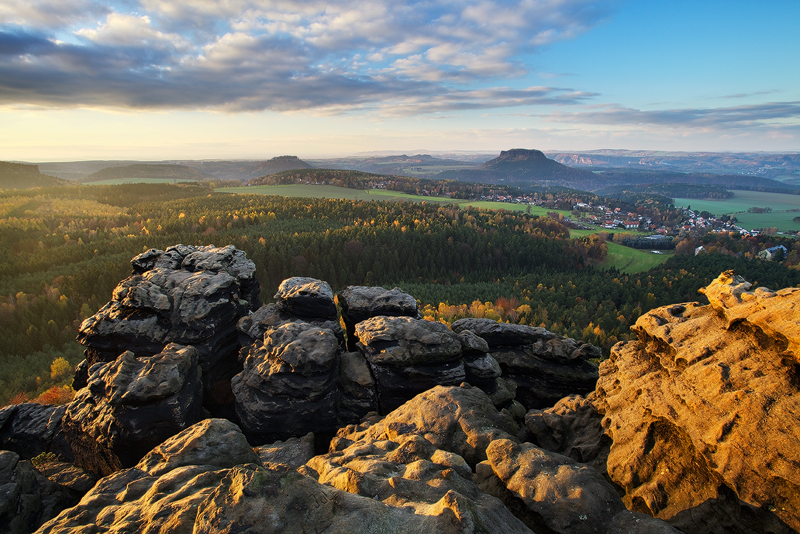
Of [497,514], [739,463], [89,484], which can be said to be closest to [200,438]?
[89,484]

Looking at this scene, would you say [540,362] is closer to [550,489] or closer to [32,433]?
[550,489]

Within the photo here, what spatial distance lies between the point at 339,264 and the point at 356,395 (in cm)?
6859

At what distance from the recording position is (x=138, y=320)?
20.9 metres

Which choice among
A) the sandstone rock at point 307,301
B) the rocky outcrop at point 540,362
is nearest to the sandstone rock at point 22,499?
the sandstone rock at point 307,301

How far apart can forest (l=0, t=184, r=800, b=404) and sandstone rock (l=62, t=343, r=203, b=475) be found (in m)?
19.9

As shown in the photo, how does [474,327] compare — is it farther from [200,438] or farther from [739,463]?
[200,438]

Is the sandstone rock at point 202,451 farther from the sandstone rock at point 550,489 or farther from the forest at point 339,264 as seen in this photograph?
the forest at point 339,264

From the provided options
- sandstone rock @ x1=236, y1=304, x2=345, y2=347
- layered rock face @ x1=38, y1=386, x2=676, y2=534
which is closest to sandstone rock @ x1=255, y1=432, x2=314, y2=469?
layered rock face @ x1=38, y1=386, x2=676, y2=534

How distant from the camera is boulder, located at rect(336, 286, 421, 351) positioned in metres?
24.3

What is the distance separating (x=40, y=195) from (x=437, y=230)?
178 meters

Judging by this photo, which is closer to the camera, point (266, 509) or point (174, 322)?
point (266, 509)

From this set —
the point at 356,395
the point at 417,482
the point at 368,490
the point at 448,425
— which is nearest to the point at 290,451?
the point at 356,395

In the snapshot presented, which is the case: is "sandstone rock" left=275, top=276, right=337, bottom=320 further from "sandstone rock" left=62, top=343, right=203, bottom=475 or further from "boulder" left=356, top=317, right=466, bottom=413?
"sandstone rock" left=62, top=343, right=203, bottom=475

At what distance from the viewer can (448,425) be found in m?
15.0
